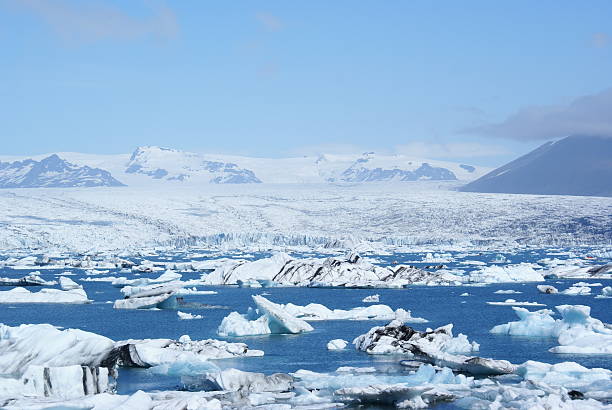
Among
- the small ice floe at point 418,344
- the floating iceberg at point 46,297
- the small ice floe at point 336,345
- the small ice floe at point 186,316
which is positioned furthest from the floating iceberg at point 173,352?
the floating iceberg at point 46,297

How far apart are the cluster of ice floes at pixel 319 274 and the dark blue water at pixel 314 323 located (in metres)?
0.92

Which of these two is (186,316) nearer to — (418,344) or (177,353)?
(177,353)

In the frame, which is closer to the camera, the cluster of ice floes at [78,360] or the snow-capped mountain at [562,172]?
the cluster of ice floes at [78,360]

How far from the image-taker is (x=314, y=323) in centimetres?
2331

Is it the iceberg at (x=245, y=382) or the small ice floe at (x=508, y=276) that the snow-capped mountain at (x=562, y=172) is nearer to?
the small ice floe at (x=508, y=276)

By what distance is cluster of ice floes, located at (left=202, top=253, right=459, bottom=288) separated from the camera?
119 ft

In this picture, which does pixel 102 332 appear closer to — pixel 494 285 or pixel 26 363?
pixel 26 363

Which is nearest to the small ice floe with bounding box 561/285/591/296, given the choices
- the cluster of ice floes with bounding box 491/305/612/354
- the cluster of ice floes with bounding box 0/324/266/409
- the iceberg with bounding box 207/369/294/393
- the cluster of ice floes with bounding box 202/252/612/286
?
the cluster of ice floes with bounding box 202/252/612/286

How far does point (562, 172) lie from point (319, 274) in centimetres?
14789

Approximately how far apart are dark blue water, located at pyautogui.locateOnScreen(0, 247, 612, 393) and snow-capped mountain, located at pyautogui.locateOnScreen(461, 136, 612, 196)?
12876 centimetres

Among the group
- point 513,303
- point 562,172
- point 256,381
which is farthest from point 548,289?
point 562,172

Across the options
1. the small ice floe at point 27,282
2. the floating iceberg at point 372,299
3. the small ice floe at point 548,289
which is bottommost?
the small ice floe at point 27,282

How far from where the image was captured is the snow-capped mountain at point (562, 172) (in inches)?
6565

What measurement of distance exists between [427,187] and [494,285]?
358 feet
